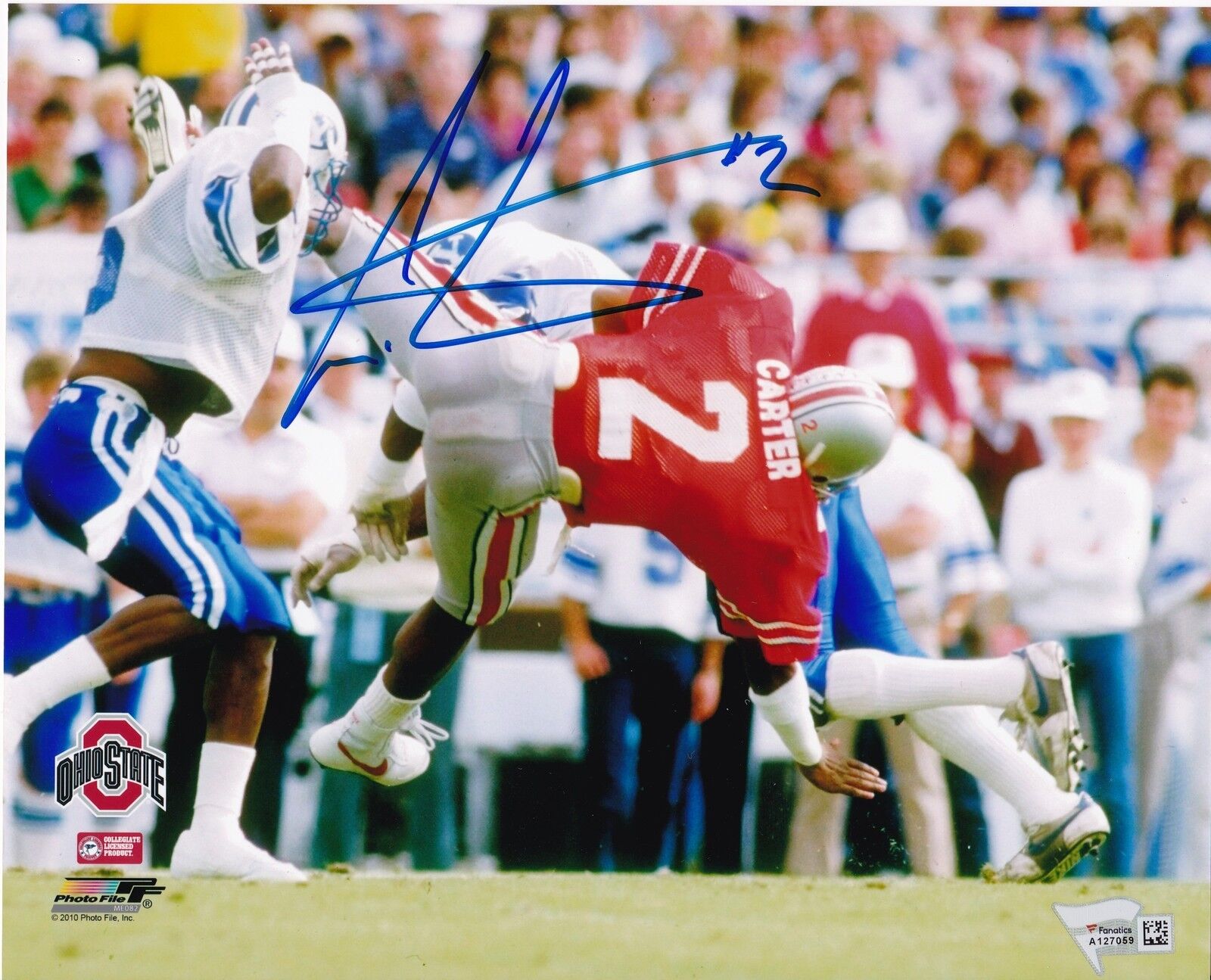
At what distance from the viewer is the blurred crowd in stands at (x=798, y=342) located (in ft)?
13.4

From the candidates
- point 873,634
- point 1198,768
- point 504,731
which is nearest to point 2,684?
point 504,731

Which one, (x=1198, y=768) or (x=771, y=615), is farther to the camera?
(x=1198, y=768)

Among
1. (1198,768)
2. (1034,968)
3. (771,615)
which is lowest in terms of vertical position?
(1034,968)

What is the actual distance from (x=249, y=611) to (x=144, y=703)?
0.31 meters

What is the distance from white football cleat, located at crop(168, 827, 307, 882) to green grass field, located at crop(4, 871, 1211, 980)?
0.04m

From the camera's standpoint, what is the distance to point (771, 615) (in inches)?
149

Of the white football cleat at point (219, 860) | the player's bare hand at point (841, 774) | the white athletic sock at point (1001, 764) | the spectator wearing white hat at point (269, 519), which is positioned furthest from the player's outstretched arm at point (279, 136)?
the white athletic sock at point (1001, 764)

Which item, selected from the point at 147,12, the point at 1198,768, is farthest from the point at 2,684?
the point at 1198,768

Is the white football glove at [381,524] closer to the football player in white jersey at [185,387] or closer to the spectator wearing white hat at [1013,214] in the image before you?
the football player in white jersey at [185,387]

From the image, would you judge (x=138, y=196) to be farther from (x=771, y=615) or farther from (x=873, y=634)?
(x=873, y=634)

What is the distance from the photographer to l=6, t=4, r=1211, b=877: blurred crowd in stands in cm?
408

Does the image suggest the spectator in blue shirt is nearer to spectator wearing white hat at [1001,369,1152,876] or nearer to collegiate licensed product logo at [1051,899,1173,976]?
spectator wearing white hat at [1001,369,1152,876]

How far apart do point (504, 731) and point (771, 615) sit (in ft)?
2.52

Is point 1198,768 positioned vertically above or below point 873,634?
below
